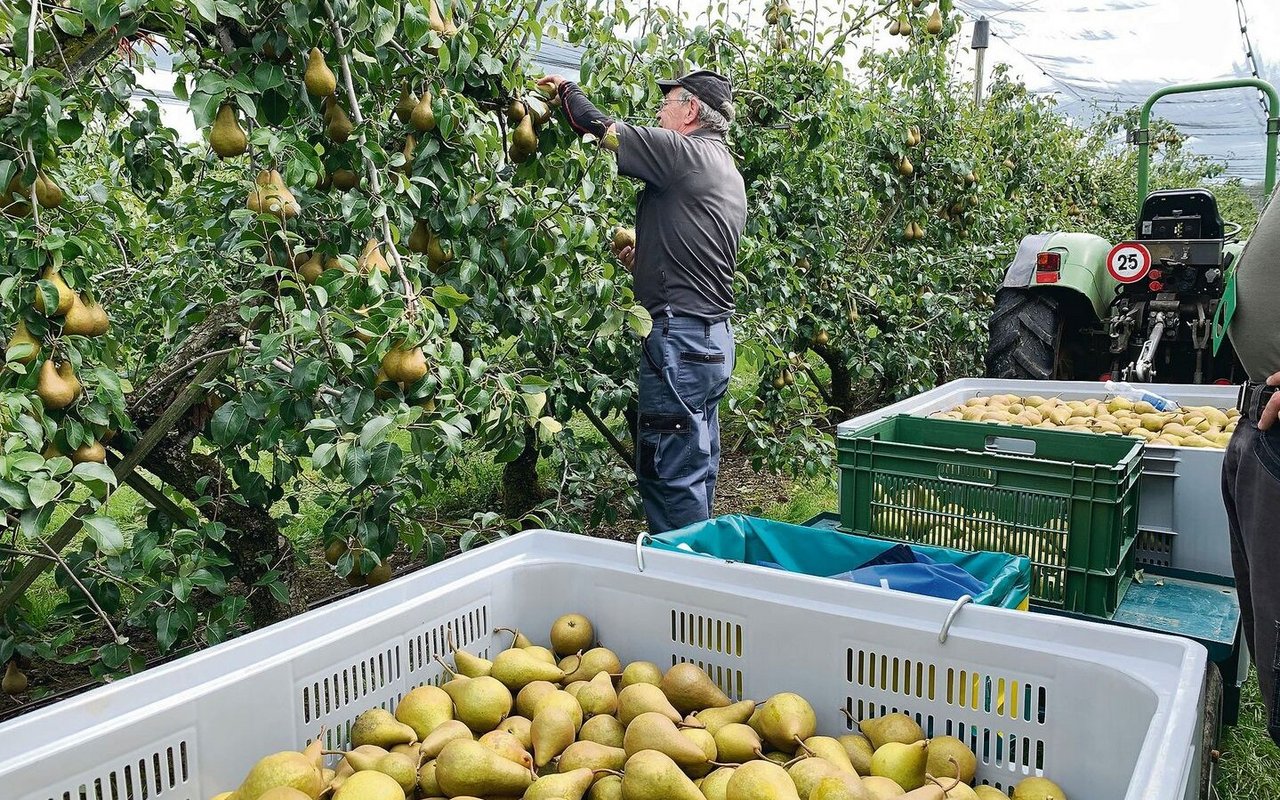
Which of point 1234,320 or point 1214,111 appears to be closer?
point 1234,320

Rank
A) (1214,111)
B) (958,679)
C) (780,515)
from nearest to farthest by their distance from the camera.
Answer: (958,679), (780,515), (1214,111)

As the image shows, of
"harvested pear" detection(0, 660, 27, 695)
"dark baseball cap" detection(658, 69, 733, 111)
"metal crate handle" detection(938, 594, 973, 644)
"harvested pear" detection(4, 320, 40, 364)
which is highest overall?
"dark baseball cap" detection(658, 69, 733, 111)

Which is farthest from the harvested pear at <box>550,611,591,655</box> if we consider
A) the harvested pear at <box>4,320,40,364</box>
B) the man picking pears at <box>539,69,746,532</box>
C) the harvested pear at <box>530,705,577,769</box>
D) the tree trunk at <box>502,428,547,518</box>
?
the tree trunk at <box>502,428,547,518</box>

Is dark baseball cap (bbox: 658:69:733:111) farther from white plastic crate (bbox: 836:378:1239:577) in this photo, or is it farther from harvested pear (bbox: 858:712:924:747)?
harvested pear (bbox: 858:712:924:747)

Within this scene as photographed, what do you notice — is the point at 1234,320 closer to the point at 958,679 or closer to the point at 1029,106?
the point at 958,679

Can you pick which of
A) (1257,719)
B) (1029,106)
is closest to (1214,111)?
(1029,106)

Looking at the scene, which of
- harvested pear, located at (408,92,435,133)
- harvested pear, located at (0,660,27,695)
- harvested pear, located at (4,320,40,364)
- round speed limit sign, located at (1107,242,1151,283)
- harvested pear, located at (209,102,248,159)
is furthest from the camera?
round speed limit sign, located at (1107,242,1151,283)

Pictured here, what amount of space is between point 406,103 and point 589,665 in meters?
1.53

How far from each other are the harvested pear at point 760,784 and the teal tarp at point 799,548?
792mm

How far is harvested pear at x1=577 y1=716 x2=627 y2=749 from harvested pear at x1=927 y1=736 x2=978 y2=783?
1.53 feet

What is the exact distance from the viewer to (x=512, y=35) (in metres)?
2.87

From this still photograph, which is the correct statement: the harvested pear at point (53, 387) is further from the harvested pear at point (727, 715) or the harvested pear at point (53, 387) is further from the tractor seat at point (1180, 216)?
the tractor seat at point (1180, 216)

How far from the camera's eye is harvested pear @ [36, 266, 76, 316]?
1.88 meters

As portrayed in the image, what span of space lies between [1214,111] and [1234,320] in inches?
646
